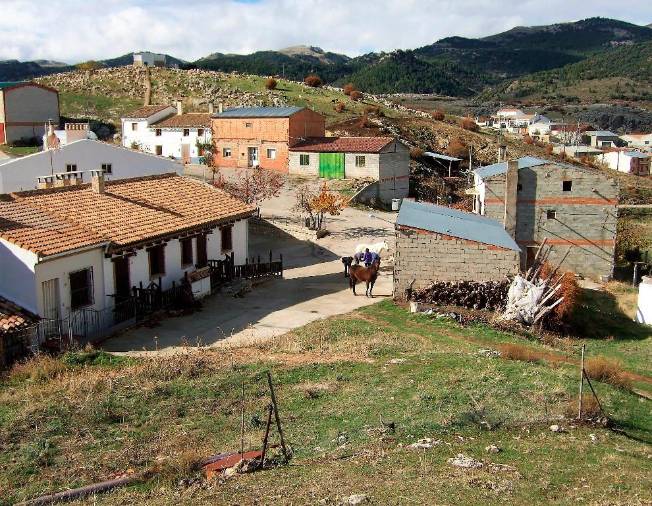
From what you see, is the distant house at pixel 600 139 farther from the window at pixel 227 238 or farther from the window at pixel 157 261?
the window at pixel 157 261

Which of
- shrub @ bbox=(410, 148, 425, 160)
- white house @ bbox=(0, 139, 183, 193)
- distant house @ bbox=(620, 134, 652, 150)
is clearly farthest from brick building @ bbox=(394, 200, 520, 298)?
distant house @ bbox=(620, 134, 652, 150)

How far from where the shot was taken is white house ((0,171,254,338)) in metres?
20.6

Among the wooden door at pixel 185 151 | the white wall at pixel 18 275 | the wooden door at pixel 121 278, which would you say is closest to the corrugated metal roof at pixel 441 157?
the wooden door at pixel 185 151

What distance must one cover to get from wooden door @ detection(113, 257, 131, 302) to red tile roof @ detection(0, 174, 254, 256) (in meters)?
0.76

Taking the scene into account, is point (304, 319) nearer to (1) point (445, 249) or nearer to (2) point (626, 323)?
(1) point (445, 249)

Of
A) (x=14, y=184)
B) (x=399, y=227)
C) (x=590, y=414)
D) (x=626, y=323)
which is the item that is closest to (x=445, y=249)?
(x=399, y=227)

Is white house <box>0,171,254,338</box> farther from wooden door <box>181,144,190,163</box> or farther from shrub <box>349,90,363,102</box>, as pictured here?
shrub <box>349,90,363,102</box>

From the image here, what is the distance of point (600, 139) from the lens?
117 metres

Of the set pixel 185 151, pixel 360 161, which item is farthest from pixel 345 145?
pixel 185 151

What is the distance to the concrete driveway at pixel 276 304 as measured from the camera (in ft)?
71.7

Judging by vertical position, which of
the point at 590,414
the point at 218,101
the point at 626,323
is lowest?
the point at 626,323

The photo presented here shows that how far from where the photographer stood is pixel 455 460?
459 inches

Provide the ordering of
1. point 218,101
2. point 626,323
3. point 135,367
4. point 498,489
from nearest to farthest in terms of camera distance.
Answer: point 498,489, point 135,367, point 626,323, point 218,101

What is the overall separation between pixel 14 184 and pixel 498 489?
3049 cm
